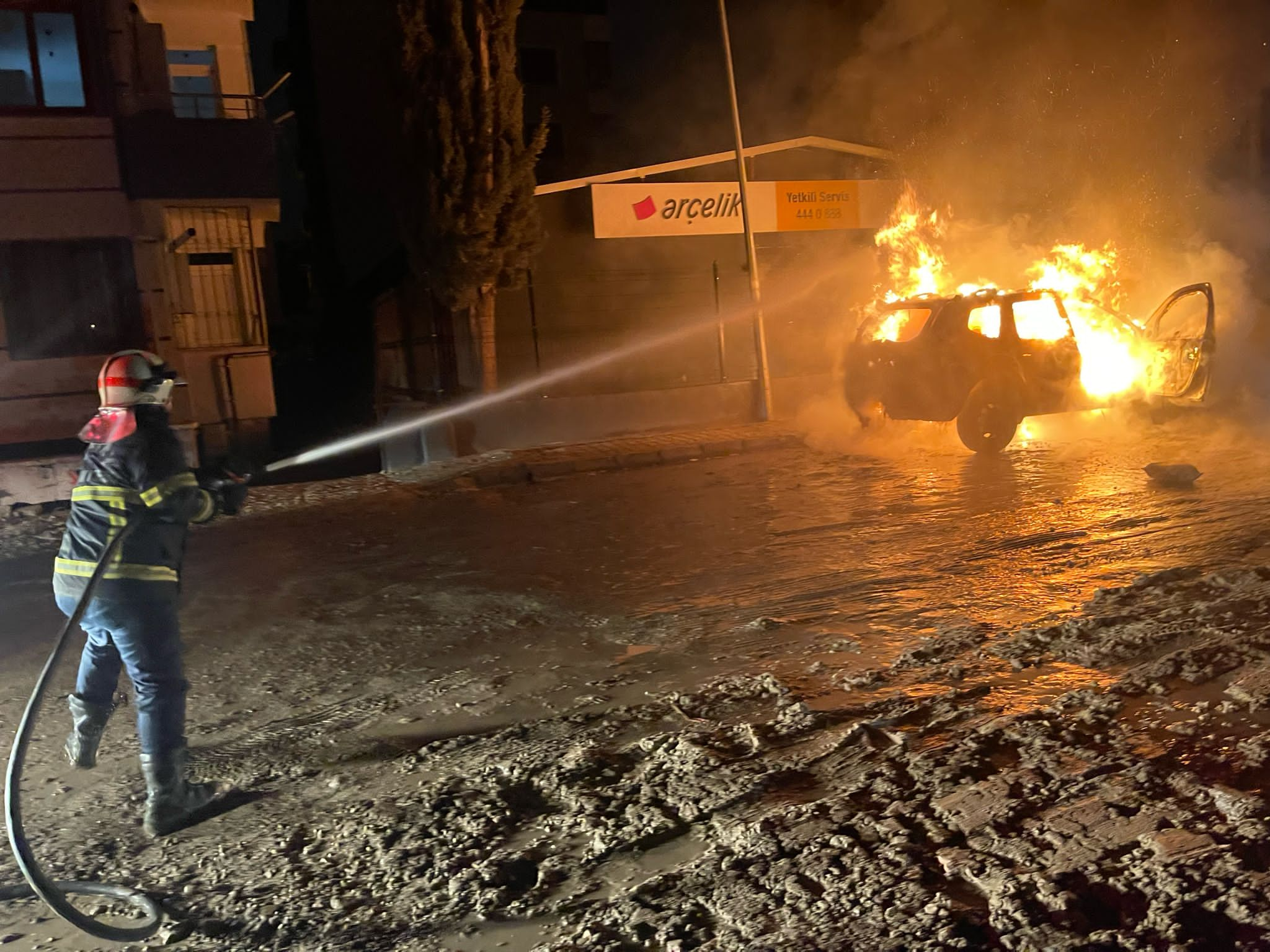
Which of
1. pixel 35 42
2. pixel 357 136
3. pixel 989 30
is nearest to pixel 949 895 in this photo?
pixel 35 42

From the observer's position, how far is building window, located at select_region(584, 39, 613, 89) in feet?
94.4

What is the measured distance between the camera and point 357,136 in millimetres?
26281

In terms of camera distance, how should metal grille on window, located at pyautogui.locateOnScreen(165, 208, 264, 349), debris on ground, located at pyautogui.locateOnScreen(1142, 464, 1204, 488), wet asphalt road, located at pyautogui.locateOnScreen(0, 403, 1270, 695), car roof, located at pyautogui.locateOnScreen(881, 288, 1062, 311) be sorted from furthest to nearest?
1. metal grille on window, located at pyautogui.locateOnScreen(165, 208, 264, 349)
2. car roof, located at pyautogui.locateOnScreen(881, 288, 1062, 311)
3. debris on ground, located at pyautogui.locateOnScreen(1142, 464, 1204, 488)
4. wet asphalt road, located at pyautogui.locateOnScreen(0, 403, 1270, 695)

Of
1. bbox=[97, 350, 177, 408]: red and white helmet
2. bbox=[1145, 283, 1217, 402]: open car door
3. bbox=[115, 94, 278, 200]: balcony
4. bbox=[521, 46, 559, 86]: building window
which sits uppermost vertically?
bbox=[521, 46, 559, 86]: building window

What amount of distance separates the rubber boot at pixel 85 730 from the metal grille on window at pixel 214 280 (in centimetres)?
1109

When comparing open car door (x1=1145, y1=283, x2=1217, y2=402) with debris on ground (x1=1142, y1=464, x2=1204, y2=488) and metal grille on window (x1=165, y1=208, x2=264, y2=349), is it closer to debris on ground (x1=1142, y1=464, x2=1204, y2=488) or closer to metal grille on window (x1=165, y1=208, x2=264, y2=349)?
debris on ground (x1=1142, y1=464, x2=1204, y2=488)

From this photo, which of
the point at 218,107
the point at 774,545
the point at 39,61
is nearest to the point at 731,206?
the point at 218,107

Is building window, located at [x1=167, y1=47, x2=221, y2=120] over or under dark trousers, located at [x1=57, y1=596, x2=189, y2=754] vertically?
over

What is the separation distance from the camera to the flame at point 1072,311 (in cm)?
1183

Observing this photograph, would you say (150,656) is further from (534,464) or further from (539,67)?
(539,67)

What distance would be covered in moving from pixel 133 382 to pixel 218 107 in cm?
1317

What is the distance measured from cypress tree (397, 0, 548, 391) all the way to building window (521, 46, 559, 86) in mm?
13563

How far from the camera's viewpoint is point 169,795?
3957 millimetres

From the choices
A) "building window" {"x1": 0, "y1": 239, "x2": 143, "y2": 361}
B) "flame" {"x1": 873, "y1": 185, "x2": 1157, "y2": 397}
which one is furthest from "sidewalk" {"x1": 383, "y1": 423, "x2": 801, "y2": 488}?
"building window" {"x1": 0, "y1": 239, "x2": 143, "y2": 361}
